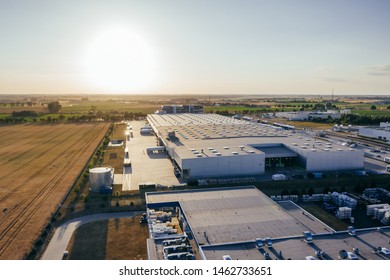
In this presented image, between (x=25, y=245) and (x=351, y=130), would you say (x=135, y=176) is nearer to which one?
(x=25, y=245)

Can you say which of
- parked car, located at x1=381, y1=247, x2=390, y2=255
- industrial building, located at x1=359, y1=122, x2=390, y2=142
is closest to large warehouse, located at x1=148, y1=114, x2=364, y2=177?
parked car, located at x1=381, y1=247, x2=390, y2=255

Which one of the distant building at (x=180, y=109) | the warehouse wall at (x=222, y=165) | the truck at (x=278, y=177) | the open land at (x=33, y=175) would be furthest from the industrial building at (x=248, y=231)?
the distant building at (x=180, y=109)

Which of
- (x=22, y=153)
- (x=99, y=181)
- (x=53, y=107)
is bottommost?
(x=22, y=153)

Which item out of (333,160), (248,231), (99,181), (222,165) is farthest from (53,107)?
(248,231)

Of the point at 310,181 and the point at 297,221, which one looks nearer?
the point at 297,221

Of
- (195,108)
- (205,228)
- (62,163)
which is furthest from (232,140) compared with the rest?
(195,108)

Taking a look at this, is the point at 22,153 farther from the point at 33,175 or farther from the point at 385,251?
the point at 385,251

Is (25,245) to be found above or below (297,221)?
below

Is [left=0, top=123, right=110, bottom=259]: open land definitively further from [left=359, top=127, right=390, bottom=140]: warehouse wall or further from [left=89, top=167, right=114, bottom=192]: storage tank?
[left=359, top=127, right=390, bottom=140]: warehouse wall
